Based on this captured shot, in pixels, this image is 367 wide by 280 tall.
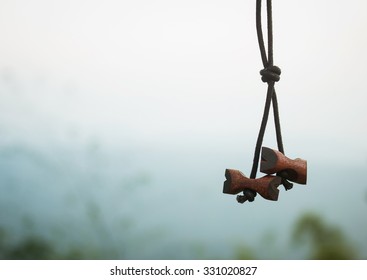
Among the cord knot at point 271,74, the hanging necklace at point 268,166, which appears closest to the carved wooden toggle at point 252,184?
Answer: the hanging necklace at point 268,166

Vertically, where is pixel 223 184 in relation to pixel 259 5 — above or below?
below

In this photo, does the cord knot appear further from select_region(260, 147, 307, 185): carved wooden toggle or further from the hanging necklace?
select_region(260, 147, 307, 185): carved wooden toggle

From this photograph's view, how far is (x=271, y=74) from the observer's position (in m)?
0.73

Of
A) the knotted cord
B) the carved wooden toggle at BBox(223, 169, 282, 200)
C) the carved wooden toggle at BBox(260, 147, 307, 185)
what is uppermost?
the knotted cord

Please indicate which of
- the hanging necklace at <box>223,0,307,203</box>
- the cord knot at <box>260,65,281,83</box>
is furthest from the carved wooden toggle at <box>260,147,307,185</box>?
the cord knot at <box>260,65,281,83</box>

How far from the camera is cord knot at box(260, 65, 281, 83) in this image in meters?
0.73

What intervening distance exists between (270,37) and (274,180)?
0.21 m

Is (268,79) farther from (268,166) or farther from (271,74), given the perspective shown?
(268,166)

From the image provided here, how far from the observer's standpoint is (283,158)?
0.69 meters

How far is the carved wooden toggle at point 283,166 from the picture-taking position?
0.68 metres

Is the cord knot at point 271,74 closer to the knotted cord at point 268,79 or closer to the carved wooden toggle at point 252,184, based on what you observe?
the knotted cord at point 268,79
